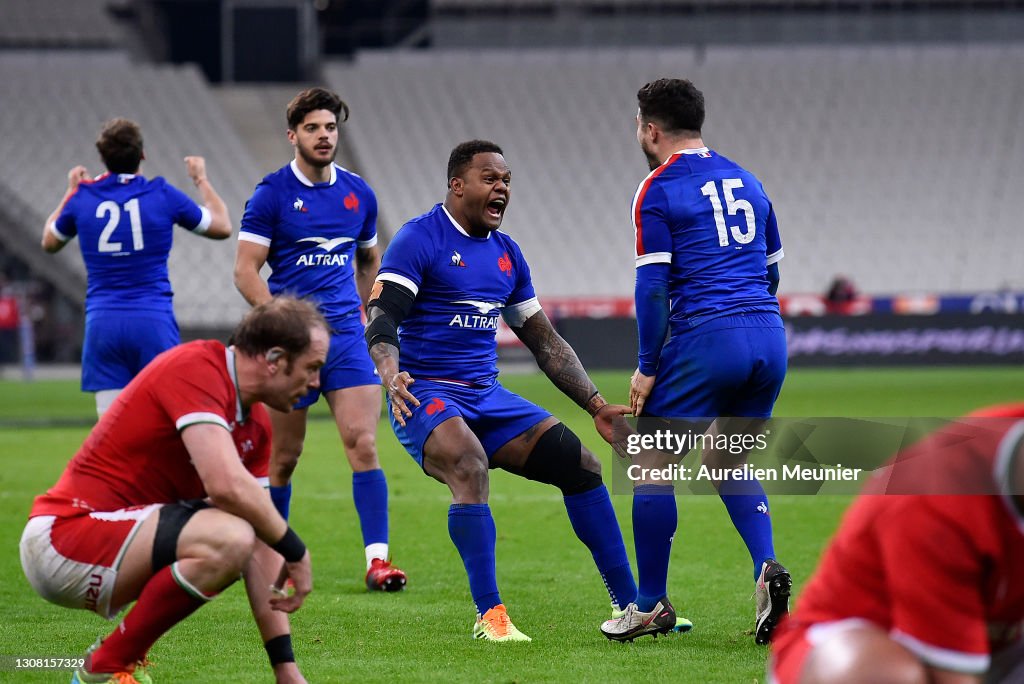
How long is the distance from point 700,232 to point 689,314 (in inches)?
13.2

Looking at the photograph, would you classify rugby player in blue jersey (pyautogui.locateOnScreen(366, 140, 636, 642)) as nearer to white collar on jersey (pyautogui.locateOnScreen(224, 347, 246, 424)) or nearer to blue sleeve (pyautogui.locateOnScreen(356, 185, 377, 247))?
white collar on jersey (pyautogui.locateOnScreen(224, 347, 246, 424))

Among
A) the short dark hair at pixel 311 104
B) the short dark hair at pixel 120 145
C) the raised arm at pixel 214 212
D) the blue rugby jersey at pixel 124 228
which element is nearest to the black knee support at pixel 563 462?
the short dark hair at pixel 311 104

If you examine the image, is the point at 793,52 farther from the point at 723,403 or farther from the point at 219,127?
the point at 723,403

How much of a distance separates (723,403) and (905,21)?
103ft

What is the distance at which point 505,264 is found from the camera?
19.2 feet

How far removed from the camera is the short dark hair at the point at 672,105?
17.6 feet

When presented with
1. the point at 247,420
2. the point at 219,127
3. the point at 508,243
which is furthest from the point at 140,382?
the point at 219,127

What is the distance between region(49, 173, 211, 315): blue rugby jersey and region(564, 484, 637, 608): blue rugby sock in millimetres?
3378

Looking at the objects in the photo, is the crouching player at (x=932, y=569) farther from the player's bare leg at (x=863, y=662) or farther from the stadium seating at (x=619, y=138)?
the stadium seating at (x=619, y=138)

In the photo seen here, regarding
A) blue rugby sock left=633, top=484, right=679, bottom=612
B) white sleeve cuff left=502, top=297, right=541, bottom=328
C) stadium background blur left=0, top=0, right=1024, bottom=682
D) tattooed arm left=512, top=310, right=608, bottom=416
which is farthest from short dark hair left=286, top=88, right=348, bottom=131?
stadium background blur left=0, top=0, right=1024, bottom=682

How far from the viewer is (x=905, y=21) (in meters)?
34.2

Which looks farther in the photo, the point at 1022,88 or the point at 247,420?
the point at 1022,88

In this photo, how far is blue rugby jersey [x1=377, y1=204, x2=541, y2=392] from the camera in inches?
223

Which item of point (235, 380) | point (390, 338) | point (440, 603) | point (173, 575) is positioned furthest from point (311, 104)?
point (173, 575)
